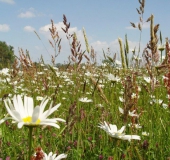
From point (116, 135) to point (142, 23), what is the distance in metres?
1.23

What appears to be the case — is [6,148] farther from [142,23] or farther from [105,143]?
[142,23]

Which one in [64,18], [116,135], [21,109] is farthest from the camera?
[64,18]

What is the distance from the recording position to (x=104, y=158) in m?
2.14

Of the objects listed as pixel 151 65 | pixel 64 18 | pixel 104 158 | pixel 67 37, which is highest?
pixel 64 18

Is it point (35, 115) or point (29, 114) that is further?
point (29, 114)

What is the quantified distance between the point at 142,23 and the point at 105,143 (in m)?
1.13

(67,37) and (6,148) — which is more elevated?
(67,37)

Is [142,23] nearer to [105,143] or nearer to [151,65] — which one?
[151,65]

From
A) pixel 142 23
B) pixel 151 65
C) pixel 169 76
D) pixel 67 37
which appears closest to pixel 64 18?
pixel 67 37

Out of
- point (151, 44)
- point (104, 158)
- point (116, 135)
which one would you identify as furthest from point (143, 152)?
point (151, 44)

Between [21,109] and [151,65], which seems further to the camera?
[151,65]

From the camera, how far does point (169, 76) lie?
1.64 metres

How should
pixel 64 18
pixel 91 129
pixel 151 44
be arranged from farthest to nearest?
pixel 91 129 → pixel 64 18 → pixel 151 44

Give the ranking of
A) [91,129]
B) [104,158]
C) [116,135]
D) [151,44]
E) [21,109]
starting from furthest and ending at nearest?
1. [91,129]
2. [104,158]
3. [151,44]
4. [116,135]
5. [21,109]
